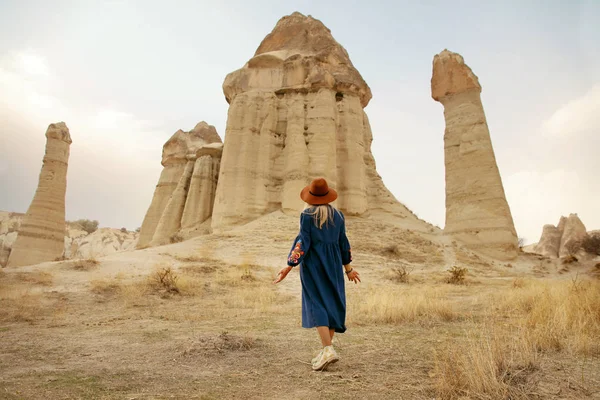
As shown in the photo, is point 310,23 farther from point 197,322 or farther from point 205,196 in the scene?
point 197,322

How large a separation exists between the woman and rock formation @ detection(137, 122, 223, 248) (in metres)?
20.3

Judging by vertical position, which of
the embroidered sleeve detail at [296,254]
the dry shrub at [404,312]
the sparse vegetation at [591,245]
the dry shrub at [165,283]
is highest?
the sparse vegetation at [591,245]

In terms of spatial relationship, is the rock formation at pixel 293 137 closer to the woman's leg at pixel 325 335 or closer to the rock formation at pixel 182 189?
the rock formation at pixel 182 189

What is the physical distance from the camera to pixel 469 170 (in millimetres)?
20953

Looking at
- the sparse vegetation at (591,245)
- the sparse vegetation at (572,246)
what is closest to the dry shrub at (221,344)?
the sparse vegetation at (591,245)

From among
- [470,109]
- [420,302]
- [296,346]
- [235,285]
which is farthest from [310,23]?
[296,346]

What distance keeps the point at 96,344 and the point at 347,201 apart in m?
17.3

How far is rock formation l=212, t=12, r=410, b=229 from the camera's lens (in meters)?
20.8

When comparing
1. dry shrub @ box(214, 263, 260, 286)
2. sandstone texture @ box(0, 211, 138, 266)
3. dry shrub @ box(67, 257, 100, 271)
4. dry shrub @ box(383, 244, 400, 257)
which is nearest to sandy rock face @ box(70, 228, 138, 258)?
sandstone texture @ box(0, 211, 138, 266)

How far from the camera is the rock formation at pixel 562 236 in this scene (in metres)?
33.8

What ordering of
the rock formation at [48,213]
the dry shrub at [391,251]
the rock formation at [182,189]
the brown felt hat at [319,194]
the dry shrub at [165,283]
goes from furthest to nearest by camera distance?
the rock formation at [182,189], the rock formation at [48,213], the dry shrub at [391,251], the dry shrub at [165,283], the brown felt hat at [319,194]

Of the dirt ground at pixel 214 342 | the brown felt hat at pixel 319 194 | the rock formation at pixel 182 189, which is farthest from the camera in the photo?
the rock formation at pixel 182 189

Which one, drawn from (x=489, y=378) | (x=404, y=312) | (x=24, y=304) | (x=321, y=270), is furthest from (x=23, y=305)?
(x=489, y=378)

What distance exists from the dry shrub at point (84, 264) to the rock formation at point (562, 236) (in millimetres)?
34250
